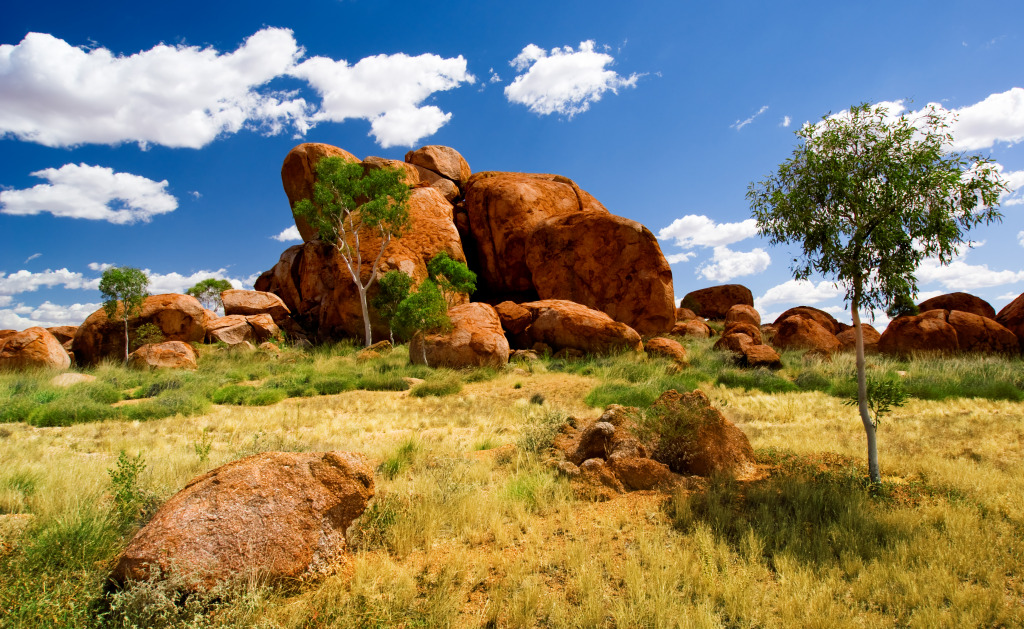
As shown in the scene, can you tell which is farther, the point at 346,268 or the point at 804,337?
the point at 346,268

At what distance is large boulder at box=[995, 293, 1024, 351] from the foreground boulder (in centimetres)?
2400

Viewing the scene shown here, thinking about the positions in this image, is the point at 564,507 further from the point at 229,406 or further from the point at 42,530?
the point at 229,406

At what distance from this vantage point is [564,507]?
5512mm

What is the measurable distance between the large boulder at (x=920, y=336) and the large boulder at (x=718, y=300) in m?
25.2

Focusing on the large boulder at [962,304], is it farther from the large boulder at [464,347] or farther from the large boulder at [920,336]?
the large boulder at [464,347]

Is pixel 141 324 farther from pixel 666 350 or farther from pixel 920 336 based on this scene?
pixel 920 336

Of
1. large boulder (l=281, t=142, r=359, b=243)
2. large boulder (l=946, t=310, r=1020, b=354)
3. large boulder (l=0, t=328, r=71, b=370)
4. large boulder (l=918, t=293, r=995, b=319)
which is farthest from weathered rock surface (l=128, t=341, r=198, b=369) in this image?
large boulder (l=918, t=293, r=995, b=319)

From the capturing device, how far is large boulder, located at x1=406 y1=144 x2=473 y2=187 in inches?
1468

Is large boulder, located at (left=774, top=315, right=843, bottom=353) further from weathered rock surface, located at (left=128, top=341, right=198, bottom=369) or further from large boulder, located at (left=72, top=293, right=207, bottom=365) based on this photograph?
large boulder, located at (left=72, top=293, right=207, bottom=365)

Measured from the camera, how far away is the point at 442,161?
37.9 meters

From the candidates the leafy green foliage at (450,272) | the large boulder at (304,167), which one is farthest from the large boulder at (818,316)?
the large boulder at (304,167)

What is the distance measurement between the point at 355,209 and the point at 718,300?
110 ft

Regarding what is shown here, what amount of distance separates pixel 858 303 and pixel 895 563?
328cm

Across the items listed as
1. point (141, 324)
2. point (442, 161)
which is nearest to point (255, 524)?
point (141, 324)
